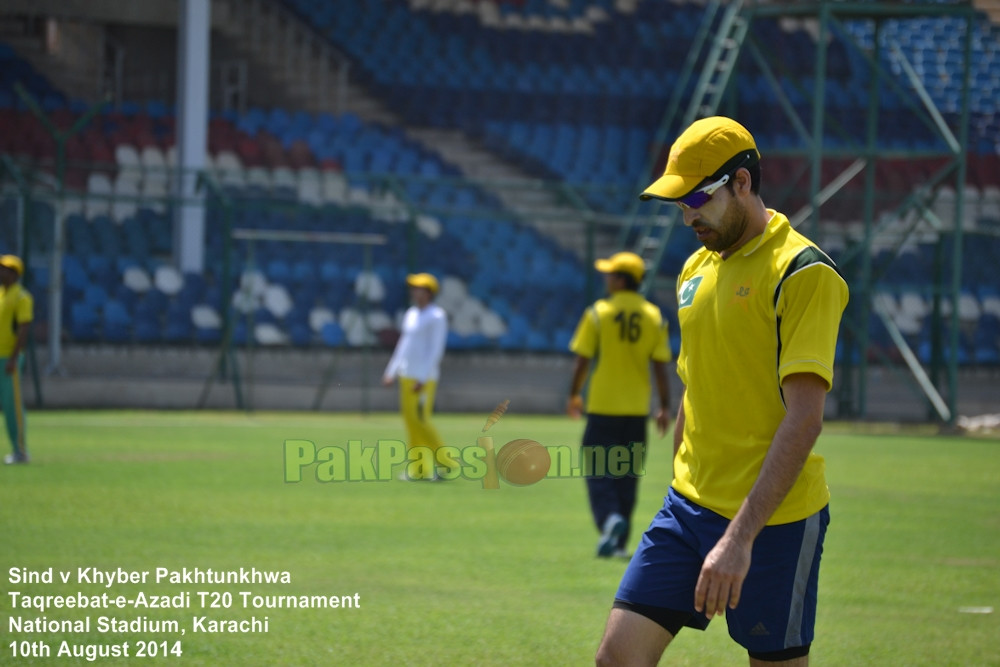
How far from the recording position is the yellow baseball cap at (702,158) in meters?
3.92

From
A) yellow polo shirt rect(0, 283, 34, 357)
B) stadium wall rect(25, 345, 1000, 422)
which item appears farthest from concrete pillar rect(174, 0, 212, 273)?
yellow polo shirt rect(0, 283, 34, 357)

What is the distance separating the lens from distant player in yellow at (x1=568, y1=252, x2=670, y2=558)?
380 inches

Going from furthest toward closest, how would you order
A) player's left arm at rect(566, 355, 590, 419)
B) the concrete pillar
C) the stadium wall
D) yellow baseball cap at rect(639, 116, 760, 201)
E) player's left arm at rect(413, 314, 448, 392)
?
the concrete pillar → the stadium wall → player's left arm at rect(413, 314, 448, 392) → player's left arm at rect(566, 355, 590, 419) → yellow baseball cap at rect(639, 116, 760, 201)

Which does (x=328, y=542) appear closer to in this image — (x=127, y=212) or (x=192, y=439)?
(x=192, y=439)

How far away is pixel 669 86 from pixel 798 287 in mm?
30919

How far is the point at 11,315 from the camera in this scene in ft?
45.0

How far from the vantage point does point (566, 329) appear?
25.6 meters

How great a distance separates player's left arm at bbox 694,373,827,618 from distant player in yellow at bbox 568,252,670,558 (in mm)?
5784

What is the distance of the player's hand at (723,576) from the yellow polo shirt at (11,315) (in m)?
11.4

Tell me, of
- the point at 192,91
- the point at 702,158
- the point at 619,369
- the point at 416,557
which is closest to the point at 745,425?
the point at 702,158

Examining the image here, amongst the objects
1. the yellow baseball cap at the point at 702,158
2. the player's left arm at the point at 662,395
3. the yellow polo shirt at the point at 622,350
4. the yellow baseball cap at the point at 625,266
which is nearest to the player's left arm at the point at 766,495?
the yellow baseball cap at the point at 702,158

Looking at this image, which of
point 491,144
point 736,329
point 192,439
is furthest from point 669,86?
point 736,329

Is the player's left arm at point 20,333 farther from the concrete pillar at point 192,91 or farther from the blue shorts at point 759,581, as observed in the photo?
the concrete pillar at point 192,91

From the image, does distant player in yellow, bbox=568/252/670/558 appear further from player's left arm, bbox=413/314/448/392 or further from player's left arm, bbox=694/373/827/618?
player's left arm, bbox=694/373/827/618
